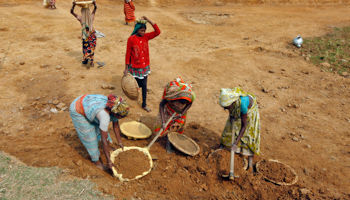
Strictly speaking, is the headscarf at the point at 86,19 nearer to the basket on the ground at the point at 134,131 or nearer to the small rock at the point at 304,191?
the basket on the ground at the point at 134,131

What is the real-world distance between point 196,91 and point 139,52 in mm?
2212

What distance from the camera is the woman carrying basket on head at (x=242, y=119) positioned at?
339 centimetres

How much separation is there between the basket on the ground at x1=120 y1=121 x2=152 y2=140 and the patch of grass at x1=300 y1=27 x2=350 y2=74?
669cm

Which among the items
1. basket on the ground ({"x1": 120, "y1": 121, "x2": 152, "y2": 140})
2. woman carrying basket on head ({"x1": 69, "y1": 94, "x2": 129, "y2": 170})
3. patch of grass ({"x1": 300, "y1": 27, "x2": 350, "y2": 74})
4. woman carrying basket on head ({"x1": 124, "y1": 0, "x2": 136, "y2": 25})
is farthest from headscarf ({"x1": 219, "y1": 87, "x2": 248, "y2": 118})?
woman carrying basket on head ({"x1": 124, "y1": 0, "x2": 136, "y2": 25})

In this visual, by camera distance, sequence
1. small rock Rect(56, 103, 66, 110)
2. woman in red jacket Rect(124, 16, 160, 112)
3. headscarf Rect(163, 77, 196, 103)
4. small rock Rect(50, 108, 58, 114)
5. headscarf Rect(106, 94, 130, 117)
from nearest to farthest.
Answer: headscarf Rect(106, 94, 130, 117)
headscarf Rect(163, 77, 196, 103)
woman in red jacket Rect(124, 16, 160, 112)
small rock Rect(50, 108, 58, 114)
small rock Rect(56, 103, 66, 110)

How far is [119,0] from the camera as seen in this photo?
15.6 metres

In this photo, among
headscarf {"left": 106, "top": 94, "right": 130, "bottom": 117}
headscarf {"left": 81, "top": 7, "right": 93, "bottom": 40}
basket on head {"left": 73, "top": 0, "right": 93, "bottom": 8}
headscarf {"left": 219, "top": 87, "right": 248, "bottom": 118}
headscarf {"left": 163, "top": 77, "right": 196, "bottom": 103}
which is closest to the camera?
headscarf {"left": 106, "top": 94, "right": 130, "bottom": 117}

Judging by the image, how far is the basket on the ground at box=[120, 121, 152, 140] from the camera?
4270mm

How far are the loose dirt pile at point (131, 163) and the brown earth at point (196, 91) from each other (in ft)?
0.48

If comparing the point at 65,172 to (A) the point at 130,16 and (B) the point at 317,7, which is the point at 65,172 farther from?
(B) the point at 317,7

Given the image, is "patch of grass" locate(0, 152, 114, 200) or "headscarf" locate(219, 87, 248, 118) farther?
"headscarf" locate(219, 87, 248, 118)

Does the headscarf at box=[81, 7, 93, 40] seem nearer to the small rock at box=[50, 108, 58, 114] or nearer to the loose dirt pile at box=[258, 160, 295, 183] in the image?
the small rock at box=[50, 108, 58, 114]

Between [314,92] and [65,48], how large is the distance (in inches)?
307

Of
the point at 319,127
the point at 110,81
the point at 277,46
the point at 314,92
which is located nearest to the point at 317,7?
the point at 277,46
